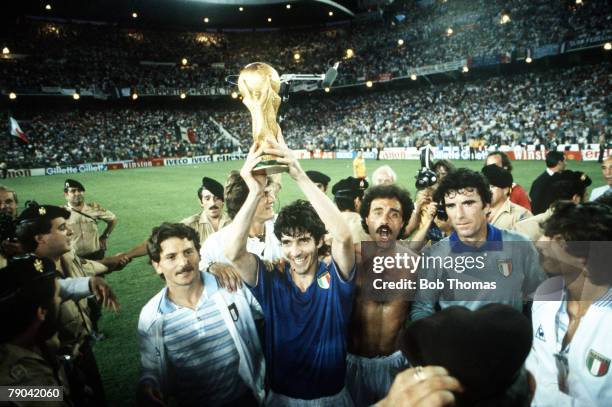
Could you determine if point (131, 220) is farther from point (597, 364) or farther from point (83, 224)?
point (597, 364)

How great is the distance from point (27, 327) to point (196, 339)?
1073 millimetres

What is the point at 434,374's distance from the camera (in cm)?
100

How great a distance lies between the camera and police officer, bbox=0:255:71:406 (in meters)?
1.83

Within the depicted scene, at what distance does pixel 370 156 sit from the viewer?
33125mm

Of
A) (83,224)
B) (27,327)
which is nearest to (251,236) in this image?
(27,327)

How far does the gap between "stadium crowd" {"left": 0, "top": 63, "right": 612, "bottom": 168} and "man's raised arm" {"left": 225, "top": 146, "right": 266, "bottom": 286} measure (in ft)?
86.4

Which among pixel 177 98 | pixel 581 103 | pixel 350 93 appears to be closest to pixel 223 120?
pixel 177 98

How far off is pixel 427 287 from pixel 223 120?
48.3 m

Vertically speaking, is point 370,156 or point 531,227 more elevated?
point 370,156

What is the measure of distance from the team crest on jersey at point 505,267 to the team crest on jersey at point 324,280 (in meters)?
1.26

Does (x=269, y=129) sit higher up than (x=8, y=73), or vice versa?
(x=8, y=73)

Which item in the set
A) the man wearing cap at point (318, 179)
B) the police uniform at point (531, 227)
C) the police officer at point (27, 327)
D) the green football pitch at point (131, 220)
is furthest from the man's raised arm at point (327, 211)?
the man wearing cap at point (318, 179)

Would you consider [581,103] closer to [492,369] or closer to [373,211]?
[373,211]

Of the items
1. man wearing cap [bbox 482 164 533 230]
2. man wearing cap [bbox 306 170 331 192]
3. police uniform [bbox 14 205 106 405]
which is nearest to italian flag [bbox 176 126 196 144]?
man wearing cap [bbox 306 170 331 192]
